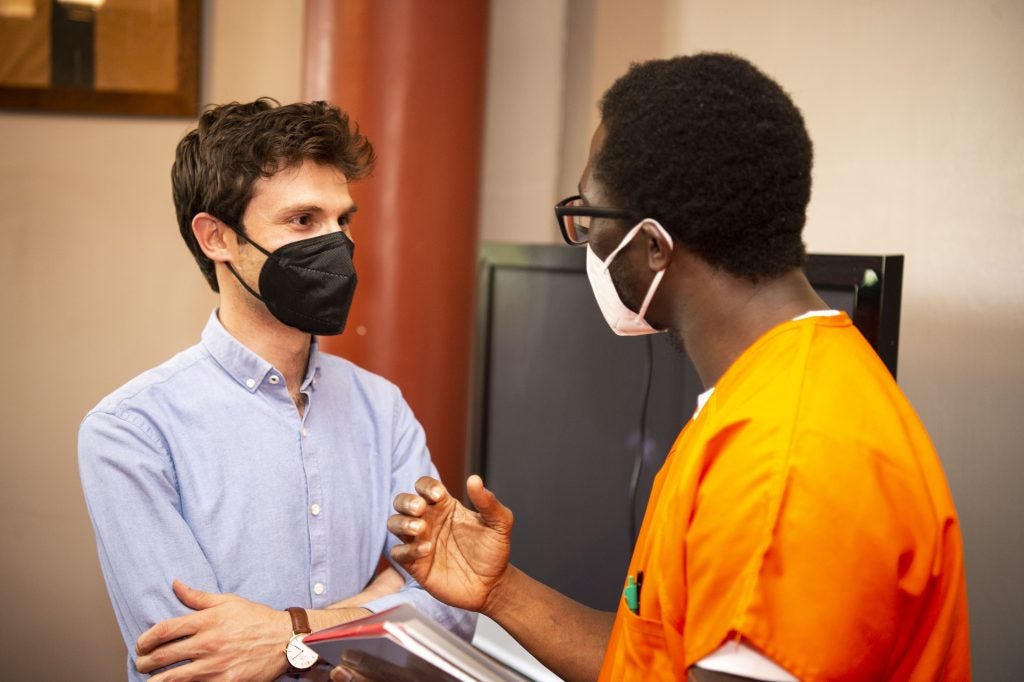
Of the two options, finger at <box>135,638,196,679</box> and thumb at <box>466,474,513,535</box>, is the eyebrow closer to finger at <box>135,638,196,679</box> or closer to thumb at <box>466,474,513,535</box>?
thumb at <box>466,474,513,535</box>

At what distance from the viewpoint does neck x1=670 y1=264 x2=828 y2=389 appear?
1.07 metres

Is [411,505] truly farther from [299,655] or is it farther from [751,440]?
[751,440]

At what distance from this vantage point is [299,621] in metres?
1.39

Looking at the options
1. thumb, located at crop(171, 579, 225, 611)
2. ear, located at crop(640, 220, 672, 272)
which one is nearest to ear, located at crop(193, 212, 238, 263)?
thumb, located at crop(171, 579, 225, 611)

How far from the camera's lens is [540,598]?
53.8 inches

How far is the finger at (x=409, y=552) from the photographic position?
4.28ft

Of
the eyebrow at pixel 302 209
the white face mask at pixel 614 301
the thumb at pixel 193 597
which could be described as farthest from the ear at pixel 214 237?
the white face mask at pixel 614 301

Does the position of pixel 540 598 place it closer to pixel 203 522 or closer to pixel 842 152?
pixel 203 522

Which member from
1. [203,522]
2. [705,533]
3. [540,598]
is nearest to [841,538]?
[705,533]

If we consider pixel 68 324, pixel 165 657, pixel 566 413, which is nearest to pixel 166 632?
pixel 165 657

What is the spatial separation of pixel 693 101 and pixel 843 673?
24.4 inches

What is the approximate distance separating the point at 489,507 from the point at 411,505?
0.11 m

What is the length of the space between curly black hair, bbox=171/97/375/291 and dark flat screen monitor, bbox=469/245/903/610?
81cm

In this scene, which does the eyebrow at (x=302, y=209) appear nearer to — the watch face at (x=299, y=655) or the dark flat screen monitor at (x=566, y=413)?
the watch face at (x=299, y=655)
